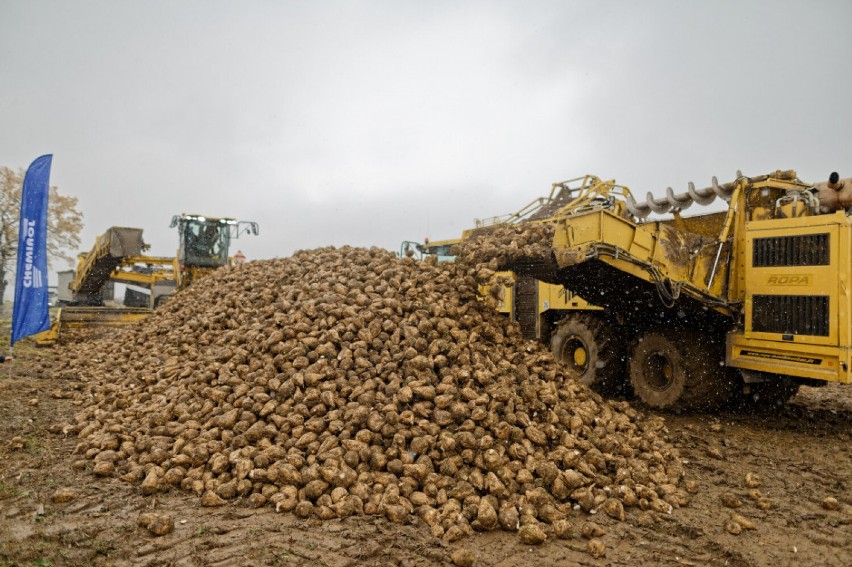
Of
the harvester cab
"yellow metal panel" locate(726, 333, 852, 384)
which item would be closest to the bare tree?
the harvester cab

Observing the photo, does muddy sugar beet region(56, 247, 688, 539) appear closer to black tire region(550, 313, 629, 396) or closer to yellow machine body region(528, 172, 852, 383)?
yellow machine body region(528, 172, 852, 383)

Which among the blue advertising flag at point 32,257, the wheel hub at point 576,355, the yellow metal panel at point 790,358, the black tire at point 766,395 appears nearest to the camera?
the yellow metal panel at point 790,358

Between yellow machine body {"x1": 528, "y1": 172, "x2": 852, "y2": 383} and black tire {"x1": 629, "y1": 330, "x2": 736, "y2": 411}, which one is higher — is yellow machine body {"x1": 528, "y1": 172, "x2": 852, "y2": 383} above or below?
above

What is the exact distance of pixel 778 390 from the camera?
721 cm

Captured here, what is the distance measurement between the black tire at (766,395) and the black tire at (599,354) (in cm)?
164

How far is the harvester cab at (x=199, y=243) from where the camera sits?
15742 millimetres

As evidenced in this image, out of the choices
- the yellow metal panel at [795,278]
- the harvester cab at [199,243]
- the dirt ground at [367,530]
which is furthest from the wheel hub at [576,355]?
the harvester cab at [199,243]

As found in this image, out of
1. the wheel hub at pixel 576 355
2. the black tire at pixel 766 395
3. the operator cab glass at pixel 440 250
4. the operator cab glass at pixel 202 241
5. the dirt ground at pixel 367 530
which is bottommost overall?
the dirt ground at pixel 367 530

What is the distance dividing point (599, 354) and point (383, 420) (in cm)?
494

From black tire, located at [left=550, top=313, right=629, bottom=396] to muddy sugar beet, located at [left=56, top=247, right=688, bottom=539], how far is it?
2.41m

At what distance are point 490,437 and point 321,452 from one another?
134cm

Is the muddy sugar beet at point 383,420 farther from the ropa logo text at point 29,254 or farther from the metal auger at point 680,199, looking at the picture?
the metal auger at point 680,199

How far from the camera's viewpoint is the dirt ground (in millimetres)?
3299

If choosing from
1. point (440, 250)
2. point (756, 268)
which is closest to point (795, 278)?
point (756, 268)
